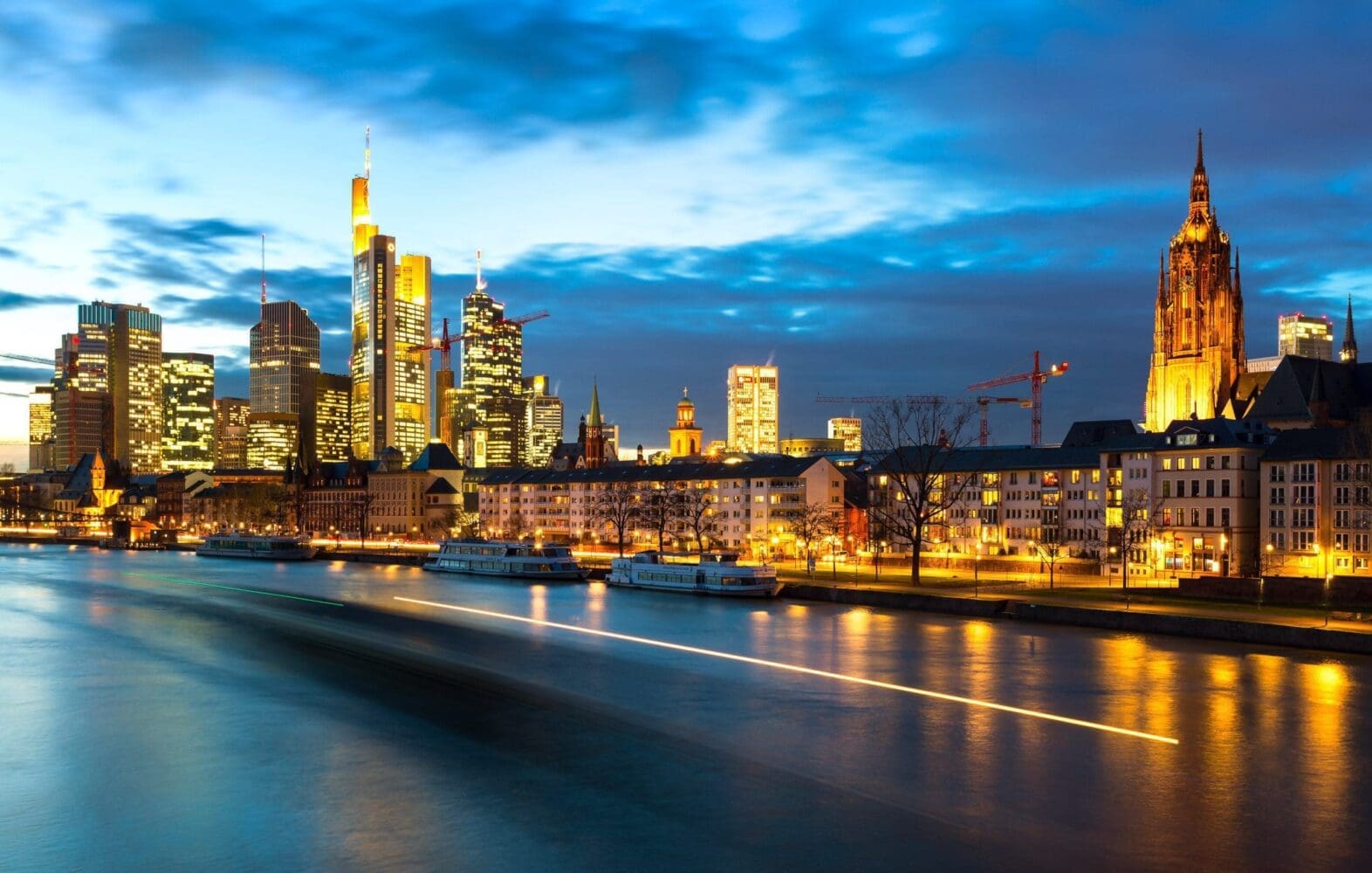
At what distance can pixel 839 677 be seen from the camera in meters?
52.6

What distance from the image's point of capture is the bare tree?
156625mm

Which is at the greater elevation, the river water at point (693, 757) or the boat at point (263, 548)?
the river water at point (693, 757)

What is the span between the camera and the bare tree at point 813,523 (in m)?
157

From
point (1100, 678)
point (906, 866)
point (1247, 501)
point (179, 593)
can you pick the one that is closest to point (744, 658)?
point (1100, 678)

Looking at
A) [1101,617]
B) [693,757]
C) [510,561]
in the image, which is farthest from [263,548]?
[693,757]

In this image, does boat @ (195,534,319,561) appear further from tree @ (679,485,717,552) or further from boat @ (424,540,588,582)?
tree @ (679,485,717,552)

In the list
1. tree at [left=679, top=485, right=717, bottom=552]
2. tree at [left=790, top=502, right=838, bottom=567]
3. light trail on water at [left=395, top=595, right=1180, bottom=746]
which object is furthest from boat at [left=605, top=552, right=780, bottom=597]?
tree at [left=679, top=485, right=717, bottom=552]

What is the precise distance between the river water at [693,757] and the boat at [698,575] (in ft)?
103

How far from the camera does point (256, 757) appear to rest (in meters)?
36.4

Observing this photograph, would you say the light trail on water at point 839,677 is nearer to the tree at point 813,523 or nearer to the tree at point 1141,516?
the tree at point 1141,516

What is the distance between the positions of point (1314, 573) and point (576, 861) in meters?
114

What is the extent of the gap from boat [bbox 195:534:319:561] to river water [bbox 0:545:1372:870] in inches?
4307

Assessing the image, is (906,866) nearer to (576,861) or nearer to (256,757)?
(576,861)

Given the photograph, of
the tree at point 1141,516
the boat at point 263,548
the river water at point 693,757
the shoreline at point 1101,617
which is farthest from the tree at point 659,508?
the river water at point 693,757
